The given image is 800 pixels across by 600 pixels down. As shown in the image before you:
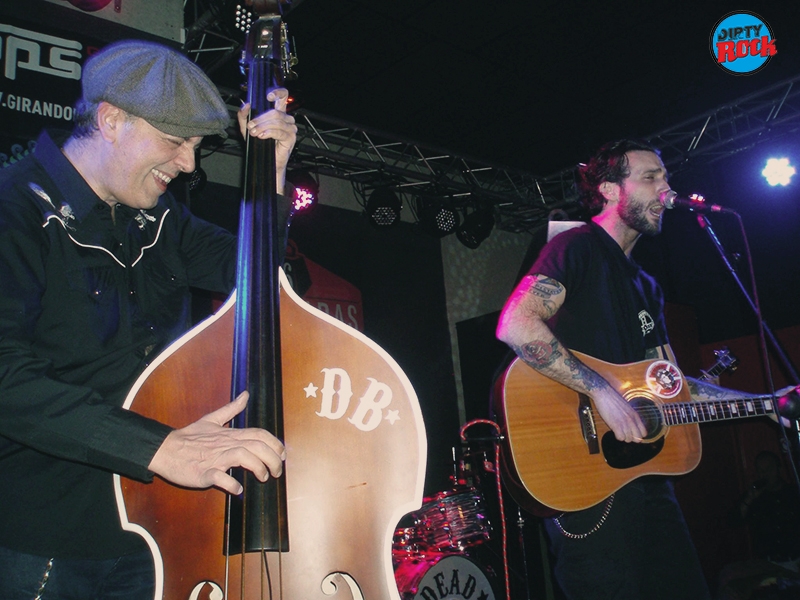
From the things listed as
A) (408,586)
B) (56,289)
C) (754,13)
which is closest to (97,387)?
(56,289)

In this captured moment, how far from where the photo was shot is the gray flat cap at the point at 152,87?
1.49 metres

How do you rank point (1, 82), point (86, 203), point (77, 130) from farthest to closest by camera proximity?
point (1, 82) < point (77, 130) < point (86, 203)

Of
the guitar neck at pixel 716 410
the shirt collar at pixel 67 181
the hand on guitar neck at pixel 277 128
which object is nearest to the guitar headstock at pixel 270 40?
the hand on guitar neck at pixel 277 128

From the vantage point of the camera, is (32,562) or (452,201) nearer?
(32,562)

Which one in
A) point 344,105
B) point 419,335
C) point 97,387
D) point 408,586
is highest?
point 344,105

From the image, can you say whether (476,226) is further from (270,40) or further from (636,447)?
(270,40)

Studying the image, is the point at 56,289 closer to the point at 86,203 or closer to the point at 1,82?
the point at 86,203

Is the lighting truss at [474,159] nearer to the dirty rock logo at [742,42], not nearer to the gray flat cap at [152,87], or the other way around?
the dirty rock logo at [742,42]

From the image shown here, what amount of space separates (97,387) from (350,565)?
704 millimetres

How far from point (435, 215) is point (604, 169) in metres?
4.61

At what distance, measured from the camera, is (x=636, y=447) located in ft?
9.06

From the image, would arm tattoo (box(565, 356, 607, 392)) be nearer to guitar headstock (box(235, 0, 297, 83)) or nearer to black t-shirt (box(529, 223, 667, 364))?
black t-shirt (box(529, 223, 667, 364))

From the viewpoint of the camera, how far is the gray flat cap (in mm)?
1494

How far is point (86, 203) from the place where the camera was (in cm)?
150
